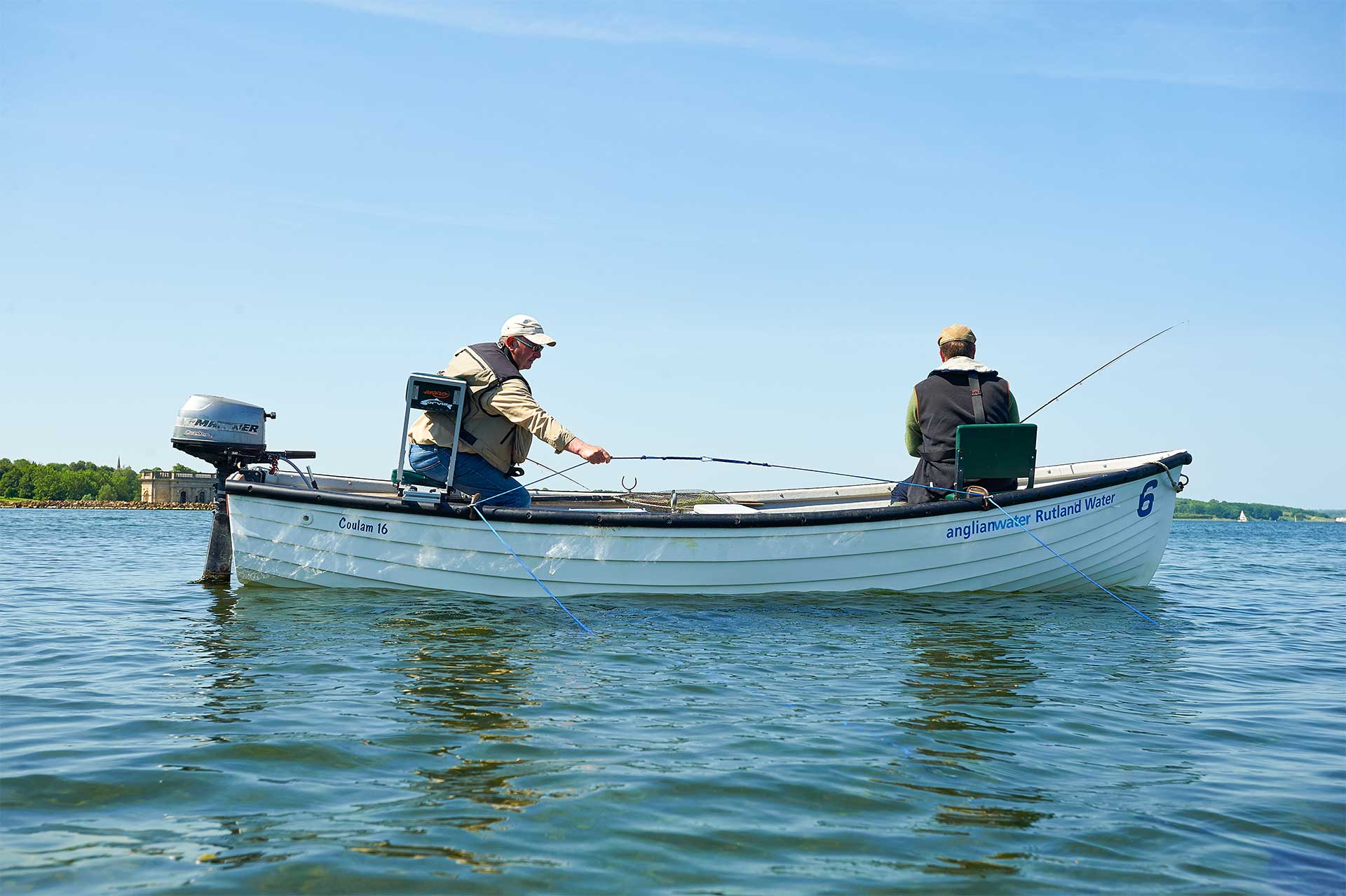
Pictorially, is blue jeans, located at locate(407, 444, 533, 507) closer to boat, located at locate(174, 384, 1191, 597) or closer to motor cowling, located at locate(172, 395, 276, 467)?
boat, located at locate(174, 384, 1191, 597)

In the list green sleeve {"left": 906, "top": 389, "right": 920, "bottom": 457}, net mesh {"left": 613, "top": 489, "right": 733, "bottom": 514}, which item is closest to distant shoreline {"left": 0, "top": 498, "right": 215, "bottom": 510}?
net mesh {"left": 613, "top": 489, "right": 733, "bottom": 514}

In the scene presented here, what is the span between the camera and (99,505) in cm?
11869

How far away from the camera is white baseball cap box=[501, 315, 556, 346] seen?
8066 millimetres

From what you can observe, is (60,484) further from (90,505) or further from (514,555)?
(514,555)

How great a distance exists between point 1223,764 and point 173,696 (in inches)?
200

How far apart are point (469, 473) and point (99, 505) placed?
13181cm

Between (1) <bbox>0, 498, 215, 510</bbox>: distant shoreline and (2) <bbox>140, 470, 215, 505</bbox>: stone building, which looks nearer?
(2) <bbox>140, 470, 215, 505</bbox>: stone building

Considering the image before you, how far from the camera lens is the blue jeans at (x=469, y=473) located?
812cm

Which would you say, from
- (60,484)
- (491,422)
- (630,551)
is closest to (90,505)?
(60,484)

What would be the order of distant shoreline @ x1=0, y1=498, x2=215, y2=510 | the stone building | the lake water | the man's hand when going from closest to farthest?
the lake water → the man's hand → the stone building → distant shoreline @ x1=0, y1=498, x2=215, y2=510

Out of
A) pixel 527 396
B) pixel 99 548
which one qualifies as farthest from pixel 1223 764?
pixel 99 548

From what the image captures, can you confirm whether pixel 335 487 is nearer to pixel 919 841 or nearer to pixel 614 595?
pixel 614 595

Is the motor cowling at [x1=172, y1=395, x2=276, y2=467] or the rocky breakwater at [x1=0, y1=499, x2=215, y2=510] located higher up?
the motor cowling at [x1=172, y1=395, x2=276, y2=467]

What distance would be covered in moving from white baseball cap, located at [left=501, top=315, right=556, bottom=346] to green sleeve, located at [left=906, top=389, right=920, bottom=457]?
331 centimetres
